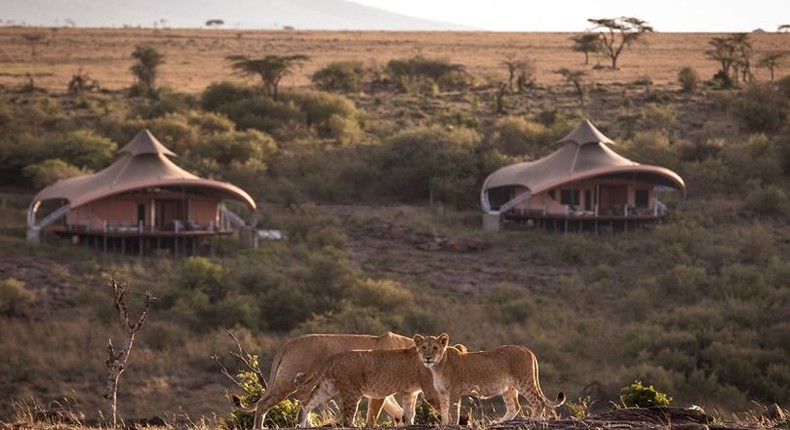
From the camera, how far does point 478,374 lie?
15.3m

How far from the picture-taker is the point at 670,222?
177 feet

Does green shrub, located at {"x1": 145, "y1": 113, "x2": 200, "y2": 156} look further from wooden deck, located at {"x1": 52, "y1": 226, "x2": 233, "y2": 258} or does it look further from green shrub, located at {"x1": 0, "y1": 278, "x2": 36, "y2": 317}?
green shrub, located at {"x1": 0, "y1": 278, "x2": 36, "y2": 317}

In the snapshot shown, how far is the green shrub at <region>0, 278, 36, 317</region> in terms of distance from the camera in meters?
42.3

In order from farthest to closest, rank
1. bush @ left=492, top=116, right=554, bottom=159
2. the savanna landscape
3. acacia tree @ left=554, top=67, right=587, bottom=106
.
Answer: acacia tree @ left=554, top=67, right=587, bottom=106 → bush @ left=492, top=116, right=554, bottom=159 → the savanna landscape

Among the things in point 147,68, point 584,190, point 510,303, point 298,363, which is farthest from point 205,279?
point 147,68

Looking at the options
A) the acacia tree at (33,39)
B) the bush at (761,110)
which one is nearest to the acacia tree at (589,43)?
the bush at (761,110)

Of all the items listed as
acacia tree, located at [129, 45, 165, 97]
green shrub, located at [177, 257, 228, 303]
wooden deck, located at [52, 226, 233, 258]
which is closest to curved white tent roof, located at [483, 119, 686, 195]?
wooden deck, located at [52, 226, 233, 258]

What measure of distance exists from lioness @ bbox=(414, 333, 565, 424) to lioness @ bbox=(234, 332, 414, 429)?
0.72m

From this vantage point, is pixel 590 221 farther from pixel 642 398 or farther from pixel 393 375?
pixel 393 375

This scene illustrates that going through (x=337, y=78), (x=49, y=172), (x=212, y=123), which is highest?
(x=337, y=78)

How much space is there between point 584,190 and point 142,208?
1464 cm

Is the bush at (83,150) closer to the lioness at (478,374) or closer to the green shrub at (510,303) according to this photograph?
the green shrub at (510,303)

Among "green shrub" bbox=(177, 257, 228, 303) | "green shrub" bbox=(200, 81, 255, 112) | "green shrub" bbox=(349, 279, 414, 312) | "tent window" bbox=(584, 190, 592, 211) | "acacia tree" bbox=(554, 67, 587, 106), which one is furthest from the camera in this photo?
"acacia tree" bbox=(554, 67, 587, 106)

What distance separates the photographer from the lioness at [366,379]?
47.6 feet
